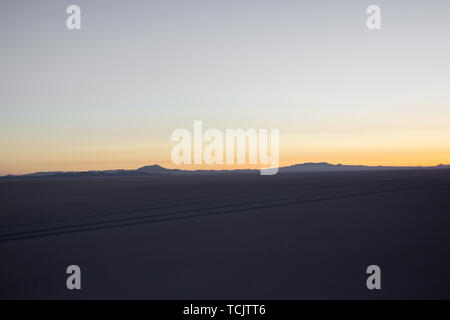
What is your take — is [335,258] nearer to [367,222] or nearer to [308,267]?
[308,267]

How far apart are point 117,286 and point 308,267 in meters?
3.64

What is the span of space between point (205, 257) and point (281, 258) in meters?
1.67

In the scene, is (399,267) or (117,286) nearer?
(117,286)

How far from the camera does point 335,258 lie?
718 centimetres

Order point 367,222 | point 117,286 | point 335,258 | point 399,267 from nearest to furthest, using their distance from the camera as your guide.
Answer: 1. point 117,286
2. point 399,267
3. point 335,258
4. point 367,222
